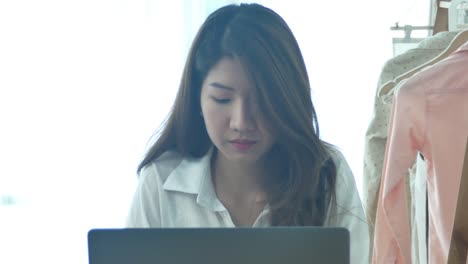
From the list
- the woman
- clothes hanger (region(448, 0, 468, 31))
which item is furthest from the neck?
clothes hanger (region(448, 0, 468, 31))

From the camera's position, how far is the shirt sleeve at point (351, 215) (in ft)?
3.59

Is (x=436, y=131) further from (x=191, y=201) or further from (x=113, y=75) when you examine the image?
(x=113, y=75)

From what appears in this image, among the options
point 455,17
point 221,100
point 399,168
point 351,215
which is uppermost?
point 455,17

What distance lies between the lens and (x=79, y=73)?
182cm

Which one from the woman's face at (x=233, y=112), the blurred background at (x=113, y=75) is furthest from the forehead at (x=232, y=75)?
the blurred background at (x=113, y=75)

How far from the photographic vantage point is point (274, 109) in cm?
102

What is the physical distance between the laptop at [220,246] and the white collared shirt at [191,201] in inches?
21.3

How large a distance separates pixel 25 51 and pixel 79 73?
0.59 ft

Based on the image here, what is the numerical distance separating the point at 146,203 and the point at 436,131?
0.58 metres

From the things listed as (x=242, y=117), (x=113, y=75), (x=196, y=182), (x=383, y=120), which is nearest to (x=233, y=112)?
(x=242, y=117)

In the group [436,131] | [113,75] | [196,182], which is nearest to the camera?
[436,131]

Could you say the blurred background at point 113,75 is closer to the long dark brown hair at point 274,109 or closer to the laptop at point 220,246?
the long dark brown hair at point 274,109

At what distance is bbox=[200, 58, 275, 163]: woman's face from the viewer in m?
1.02

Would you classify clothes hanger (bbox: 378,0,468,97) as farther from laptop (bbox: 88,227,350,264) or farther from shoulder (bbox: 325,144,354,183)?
laptop (bbox: 88,227,350,264)
